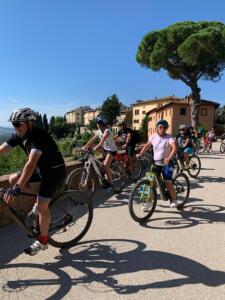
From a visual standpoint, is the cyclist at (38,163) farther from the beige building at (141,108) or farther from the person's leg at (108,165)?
the beige building at (141,108)

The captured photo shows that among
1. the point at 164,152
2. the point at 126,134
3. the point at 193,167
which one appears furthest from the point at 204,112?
the point at 164,152

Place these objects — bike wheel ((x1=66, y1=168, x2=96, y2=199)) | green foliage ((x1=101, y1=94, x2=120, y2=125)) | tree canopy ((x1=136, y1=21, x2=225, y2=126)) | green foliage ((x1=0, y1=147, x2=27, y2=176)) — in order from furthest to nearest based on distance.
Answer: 1. green foliage ((x1=101, y1=94, x2=120, y2=125))
2. tree canopy ((x1=136, y1=21, x2=225, y2=126))
3. green foliage ((x1=0, y1=147, x2=27, y2=176))
4. bike wheel ((x1=66, y1=168, x2=96, y2=199))

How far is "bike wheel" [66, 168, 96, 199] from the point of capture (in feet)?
27.2

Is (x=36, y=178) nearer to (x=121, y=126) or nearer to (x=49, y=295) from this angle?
(x=49, y=295)

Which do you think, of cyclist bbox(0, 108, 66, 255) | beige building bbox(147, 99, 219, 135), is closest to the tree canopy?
cyclist bbox(0, 108, 66, 255)

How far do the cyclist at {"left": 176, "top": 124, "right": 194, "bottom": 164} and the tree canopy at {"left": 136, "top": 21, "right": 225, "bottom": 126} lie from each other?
22.3 m

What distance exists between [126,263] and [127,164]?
21.7 ft

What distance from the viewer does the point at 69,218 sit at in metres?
5.31

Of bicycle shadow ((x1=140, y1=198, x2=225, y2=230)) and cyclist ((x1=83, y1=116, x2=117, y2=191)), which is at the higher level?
cyclist ((x1=83, y1=116, x2=117, y2=191))

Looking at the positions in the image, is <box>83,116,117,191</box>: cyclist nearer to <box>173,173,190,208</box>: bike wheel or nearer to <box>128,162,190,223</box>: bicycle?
<box>173,173,190,208</box>: bike wheel

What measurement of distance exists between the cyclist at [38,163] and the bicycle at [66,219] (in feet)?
0.50

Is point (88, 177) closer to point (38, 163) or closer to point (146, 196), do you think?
point (146, 196)

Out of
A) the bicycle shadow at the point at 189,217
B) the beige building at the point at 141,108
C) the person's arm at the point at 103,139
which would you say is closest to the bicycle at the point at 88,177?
the person's arm at the point at 103,139

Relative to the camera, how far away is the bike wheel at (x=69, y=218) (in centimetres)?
506
